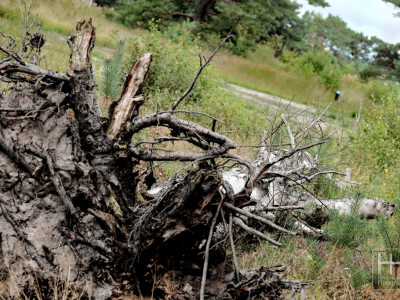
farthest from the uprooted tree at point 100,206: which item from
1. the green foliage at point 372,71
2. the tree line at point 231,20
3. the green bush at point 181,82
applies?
the green foliage at point 372,71

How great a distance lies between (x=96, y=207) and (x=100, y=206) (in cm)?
3

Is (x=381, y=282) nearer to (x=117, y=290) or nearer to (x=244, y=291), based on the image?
(x=244, y=291)

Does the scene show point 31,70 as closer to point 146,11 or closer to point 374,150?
point 374,150

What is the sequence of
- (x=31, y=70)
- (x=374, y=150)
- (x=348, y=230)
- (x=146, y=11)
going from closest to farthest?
1. (x=31, y=70)
2. (x=348, y=230)
3. (x=374, y=150)
4. (x=146, y=11)

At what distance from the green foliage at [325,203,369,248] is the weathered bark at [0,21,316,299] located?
1512 mm

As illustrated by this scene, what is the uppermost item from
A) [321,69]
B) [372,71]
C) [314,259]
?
[314,259]

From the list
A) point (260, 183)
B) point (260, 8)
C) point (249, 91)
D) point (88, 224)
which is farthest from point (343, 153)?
point (260, 8)

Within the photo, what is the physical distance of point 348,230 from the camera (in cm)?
411

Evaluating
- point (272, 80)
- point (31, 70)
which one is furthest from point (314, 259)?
point (272, 80)

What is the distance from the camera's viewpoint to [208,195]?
2.74 m

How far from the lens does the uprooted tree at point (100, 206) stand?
2750mm

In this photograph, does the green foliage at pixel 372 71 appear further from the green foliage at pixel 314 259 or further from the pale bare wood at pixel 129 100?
the pale bare wood at pixel 129 100

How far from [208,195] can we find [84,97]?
3.60 ft
